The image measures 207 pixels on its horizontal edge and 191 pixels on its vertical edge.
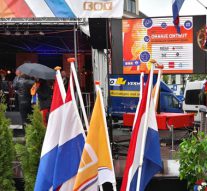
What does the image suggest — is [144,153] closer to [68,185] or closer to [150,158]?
[150,158]

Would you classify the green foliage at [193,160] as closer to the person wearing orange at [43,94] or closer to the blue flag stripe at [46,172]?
the blue flag stripe at [46,172]

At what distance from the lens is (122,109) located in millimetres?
15359

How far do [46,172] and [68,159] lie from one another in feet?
0.91

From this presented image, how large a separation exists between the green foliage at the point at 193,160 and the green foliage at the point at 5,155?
2120 millimetres

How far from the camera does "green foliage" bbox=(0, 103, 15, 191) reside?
526 centimetres

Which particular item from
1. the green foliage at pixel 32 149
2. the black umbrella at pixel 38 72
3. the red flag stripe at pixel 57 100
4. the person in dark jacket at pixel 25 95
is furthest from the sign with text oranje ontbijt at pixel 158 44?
the red flag stripe at pixel 57 100

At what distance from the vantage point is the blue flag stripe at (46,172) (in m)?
4.23

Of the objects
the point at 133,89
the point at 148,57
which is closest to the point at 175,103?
the point at 133,89

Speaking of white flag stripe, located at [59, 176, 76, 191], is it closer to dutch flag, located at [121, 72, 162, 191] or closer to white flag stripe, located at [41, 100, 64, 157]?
white flag stripe, located at [41, 100, 64, 157]

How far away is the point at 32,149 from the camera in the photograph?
5172 mm

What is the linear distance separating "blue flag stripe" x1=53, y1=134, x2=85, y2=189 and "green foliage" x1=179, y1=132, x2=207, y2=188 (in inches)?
55.6

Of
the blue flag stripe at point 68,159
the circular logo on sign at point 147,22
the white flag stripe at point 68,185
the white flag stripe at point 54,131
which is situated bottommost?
the white flag stripe at point 68,185

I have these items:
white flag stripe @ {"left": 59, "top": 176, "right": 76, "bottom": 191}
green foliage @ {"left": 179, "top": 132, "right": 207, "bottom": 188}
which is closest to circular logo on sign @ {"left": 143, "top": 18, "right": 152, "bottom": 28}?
green foliage @ {"left": 179, "top": 132, "right": 207, "bottom": 188}

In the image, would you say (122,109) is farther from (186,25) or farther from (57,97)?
(57,97)
